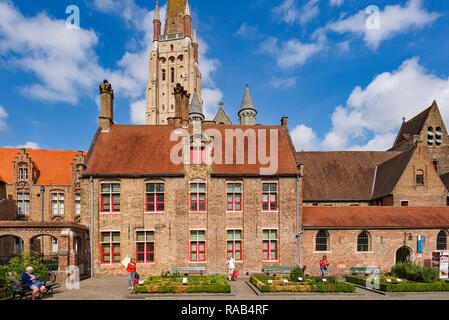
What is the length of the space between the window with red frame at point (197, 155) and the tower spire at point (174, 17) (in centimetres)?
6990

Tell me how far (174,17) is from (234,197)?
79.2 meters

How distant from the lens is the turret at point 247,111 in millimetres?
52844

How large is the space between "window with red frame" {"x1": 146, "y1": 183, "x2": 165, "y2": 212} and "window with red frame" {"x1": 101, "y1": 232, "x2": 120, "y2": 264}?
3.14 m

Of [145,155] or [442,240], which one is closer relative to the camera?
[442,240]

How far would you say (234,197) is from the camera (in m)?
22.4

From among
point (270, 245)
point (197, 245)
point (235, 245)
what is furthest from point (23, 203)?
point (270, 245)

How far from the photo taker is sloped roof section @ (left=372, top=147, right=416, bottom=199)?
28016 millimetres

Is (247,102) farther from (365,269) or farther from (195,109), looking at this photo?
(365,269)

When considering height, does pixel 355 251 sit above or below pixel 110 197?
below

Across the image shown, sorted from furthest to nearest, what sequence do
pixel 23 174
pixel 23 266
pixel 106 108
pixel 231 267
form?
1. pixel 23 174
2. pixel 106 108
3. pixel 231 267
4. pixel 23 266

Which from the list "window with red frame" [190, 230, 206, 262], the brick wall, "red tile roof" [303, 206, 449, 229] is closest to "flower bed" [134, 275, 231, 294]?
"window with red frame" [190, 230, 206, 262]

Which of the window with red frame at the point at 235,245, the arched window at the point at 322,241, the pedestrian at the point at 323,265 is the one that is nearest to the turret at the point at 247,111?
the arched window at the point at 322,241

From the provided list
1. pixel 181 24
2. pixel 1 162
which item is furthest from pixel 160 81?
pixel 1 162

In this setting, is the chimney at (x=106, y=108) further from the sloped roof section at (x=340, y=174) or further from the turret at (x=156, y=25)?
the turret at (x=156, y=25)
